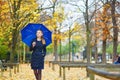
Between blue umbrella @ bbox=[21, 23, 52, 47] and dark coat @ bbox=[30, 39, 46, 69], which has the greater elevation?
blue umbrella @ bbox=[21, 23, 52, 47]

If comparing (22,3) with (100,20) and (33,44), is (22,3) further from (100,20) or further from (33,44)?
(33,44)

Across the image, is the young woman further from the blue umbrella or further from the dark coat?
the blue umbrella

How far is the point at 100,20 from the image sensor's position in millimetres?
32000

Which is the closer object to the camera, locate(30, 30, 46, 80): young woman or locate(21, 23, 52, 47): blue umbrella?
locate(30, 30, 46, 80): young woman

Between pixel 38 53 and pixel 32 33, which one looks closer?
pixel 38 53

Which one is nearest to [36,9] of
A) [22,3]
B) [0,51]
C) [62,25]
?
[22,3]

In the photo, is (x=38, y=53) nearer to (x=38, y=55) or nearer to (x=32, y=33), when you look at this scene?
(x=38, y=55)

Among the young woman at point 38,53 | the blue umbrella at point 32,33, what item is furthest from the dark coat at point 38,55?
the blue umbrella at point 32,33

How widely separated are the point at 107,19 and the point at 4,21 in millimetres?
8694

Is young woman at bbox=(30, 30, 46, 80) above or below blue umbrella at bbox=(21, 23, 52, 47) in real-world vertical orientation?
below

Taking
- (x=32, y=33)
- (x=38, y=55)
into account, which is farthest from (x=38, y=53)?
(x=32, y=33)

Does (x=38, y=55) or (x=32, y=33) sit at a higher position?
(x=32, y=33)

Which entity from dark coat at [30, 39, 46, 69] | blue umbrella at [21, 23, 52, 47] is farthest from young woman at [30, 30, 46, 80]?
blue umbrella at [21, 23, 52, 47]

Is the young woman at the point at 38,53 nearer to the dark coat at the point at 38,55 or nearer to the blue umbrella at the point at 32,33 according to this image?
the dark coat at the point at 38,55
